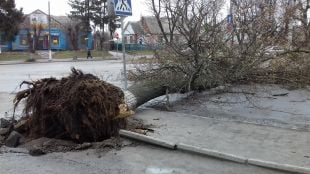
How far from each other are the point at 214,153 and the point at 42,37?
7030cm

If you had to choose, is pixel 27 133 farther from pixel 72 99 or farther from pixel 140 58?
pixel 140 58

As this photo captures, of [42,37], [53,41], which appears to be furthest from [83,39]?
[42,37]

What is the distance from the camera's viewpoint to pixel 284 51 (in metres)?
13.6

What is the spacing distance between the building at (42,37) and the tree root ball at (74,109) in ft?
193

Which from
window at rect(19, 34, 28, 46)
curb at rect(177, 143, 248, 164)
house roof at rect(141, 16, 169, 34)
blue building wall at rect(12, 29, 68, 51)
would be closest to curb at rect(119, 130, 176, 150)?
curb at rect(177, 143, 248, 164)

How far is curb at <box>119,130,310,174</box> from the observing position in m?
6.44

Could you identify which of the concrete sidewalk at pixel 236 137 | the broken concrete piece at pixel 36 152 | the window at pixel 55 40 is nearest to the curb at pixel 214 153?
the concrete sidewalk at pixel 236 137

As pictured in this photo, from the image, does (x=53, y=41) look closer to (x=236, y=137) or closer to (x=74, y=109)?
(x=74, y=109)

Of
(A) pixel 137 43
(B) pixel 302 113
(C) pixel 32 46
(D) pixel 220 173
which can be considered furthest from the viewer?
(C) pixel 32 46

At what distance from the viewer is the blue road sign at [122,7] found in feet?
38.2

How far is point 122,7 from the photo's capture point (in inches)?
464

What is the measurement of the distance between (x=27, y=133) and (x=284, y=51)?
780cm

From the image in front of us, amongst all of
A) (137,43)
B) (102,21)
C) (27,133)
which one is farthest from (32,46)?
(27,133)

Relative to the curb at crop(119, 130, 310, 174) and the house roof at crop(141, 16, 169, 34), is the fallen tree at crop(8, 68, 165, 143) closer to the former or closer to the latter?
the curb at crop(119, 130, 310, 174)
